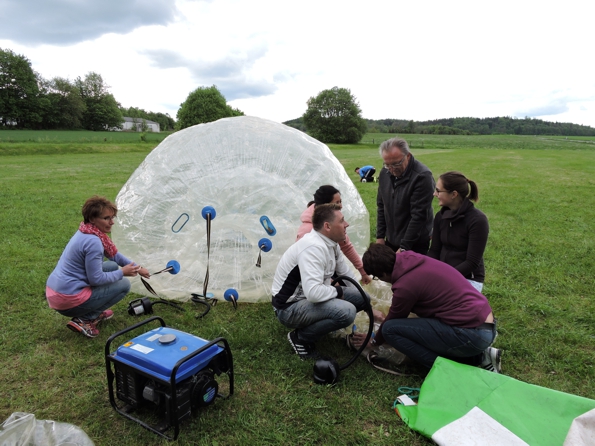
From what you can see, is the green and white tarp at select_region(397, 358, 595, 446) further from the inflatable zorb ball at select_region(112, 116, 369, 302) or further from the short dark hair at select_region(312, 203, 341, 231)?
the inflatable zorb ball at select_region(112, 116, 369, 302)

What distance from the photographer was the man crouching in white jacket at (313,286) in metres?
3.01

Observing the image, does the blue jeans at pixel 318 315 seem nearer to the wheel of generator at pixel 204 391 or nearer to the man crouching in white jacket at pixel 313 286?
the man crouching in white jacket at pixel 313 286

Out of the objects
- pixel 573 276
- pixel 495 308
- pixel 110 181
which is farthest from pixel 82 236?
pixel 110 181

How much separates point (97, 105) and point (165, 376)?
245 ft

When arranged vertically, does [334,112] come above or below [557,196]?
above

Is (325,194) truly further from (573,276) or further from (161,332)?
(573,276)

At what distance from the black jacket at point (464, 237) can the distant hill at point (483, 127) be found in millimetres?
78822

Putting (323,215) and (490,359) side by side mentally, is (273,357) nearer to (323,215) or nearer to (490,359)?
(323,215)

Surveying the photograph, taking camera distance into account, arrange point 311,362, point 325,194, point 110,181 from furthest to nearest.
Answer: point 110,181, point 325,194, point 311,362

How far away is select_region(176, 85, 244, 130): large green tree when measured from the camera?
192ft

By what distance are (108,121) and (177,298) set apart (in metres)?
72.9

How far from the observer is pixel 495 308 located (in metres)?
4.33

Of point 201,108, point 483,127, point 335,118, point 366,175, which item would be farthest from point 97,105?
point 483,127

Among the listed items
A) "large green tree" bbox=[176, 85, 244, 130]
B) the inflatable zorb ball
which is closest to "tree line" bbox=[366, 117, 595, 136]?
"large green tree" bbox=[176, 85, 244, 130]
